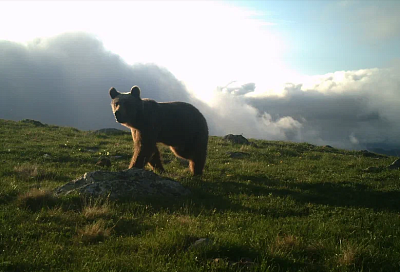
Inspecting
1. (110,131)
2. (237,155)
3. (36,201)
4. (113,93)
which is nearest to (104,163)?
(113,93)

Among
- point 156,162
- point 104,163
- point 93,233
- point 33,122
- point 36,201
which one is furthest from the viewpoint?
point 33,122

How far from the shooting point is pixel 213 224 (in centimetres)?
575

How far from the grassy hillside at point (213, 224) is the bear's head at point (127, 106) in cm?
235

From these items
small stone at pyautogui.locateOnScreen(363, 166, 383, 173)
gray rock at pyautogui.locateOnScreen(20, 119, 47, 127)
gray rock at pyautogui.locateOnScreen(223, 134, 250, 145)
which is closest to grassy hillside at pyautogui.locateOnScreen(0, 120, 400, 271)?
small stone at pyautogui.locateOnScreen(363, 166, 383, 173)

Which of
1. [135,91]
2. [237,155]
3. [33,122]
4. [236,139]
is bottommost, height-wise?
[237,155]

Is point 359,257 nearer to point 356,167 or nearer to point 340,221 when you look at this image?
point 340,221

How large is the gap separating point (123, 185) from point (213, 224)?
2.79m

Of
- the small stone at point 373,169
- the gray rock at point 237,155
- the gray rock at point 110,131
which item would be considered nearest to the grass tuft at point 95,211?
the gray rock at point 237,155

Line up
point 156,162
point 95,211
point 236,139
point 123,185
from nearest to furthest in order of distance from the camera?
1. point 95,211
2. point 123,185
3. point 156,162
4. point 236,139

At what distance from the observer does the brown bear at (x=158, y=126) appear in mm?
9922

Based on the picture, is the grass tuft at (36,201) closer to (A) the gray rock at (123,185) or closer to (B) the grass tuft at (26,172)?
(A) the gray rock at (123,185)

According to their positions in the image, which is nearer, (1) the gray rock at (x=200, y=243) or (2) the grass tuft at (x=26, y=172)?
(1) the gray rock at (x=200, y=243)

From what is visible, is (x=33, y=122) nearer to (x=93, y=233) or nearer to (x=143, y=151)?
(x=143, y=151)

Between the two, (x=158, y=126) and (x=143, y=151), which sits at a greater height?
(x=158, y=126)
